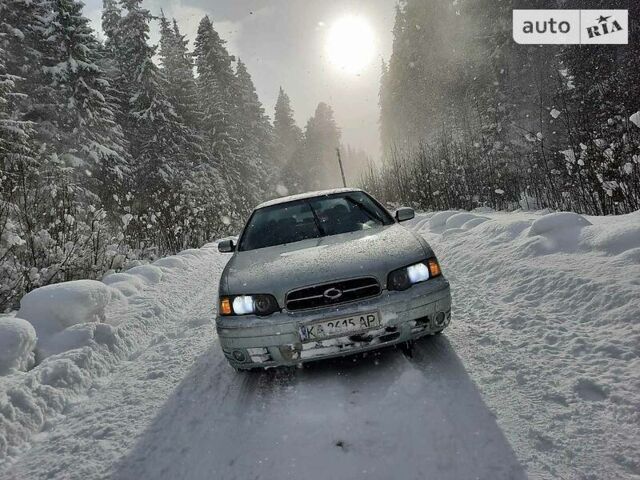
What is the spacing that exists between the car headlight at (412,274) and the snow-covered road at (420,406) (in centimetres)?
67

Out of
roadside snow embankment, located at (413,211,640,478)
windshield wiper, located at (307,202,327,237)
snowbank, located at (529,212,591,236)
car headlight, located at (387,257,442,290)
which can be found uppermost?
windshield wiper, located at (307,202,327,237)

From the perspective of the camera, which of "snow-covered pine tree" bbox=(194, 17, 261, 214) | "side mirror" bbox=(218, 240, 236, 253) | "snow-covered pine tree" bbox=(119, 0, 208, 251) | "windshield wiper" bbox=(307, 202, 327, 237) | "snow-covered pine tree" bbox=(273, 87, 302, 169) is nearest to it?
"windshield wiper" bbox=(307, 202, 327, 237)

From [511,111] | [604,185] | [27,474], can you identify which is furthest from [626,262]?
[511,111]

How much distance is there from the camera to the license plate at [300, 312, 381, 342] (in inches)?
114

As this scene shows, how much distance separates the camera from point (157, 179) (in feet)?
76.7

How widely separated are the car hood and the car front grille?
0.04 m

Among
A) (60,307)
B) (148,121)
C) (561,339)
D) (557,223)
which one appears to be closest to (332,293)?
(561,339)

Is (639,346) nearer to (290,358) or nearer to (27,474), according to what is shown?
(290,358)

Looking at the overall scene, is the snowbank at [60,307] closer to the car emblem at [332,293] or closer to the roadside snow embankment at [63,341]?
the roadside snow embankment at [63,341]

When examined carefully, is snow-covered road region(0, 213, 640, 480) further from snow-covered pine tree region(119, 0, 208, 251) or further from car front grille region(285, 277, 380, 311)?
snow-covered pine tree region(119, 0, 208, 251)

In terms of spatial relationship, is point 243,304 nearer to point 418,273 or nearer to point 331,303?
point 331,303

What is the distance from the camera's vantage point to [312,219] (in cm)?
442

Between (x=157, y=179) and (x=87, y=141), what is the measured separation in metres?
5.26

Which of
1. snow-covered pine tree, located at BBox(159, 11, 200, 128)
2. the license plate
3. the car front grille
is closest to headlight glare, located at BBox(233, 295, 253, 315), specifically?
the car front grille
